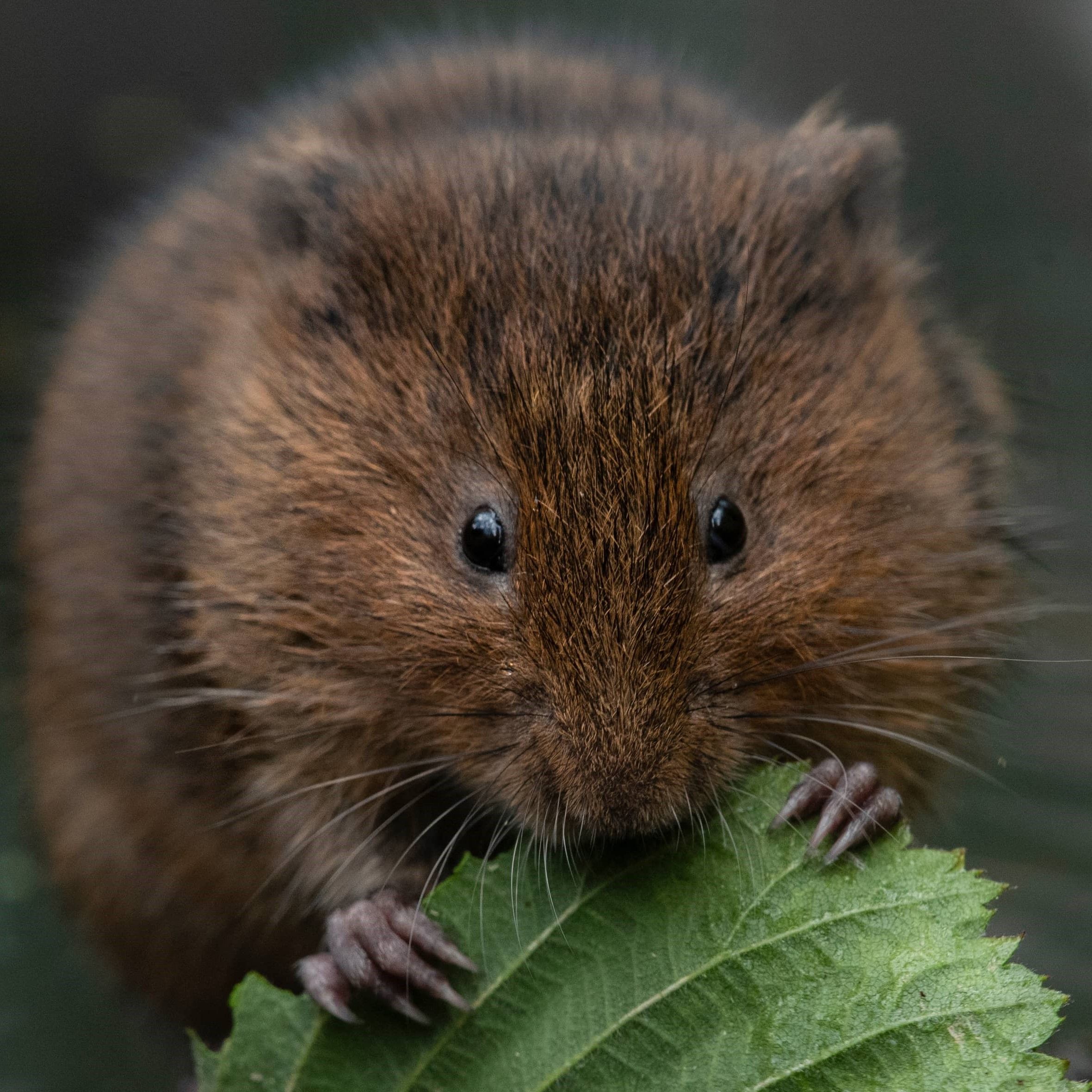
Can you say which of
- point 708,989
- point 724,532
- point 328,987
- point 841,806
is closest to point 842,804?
point 841,806

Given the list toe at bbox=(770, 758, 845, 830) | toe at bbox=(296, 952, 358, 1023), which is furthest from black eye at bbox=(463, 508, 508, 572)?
toe at bbox=(296, 952, 358, 1023)

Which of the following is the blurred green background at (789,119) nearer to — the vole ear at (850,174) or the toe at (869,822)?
the vole ear at (850,174)

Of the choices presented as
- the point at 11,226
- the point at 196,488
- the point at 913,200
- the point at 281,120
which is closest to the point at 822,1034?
the point at 196,488

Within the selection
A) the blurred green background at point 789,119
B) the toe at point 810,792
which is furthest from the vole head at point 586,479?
the blurred green background at point 789,119

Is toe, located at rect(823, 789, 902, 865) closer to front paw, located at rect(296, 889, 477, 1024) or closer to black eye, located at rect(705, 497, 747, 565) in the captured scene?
black eye, located at rect(705, 497, 747, 565)

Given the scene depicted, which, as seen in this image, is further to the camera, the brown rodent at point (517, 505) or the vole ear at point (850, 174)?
the vole ear at point (850, 174)

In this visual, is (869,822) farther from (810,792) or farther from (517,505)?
(517,505)
